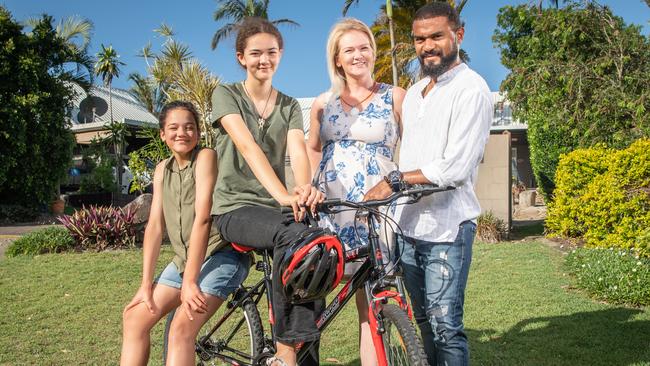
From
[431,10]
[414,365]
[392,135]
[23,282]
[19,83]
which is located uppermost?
[19,83]

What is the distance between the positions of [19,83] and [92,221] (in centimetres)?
794

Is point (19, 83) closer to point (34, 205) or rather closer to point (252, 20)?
point (34, 205)

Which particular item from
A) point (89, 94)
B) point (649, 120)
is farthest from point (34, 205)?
point (649, 120)

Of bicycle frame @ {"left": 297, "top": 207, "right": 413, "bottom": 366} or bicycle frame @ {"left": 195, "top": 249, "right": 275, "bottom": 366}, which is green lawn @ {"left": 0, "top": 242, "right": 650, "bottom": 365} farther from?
bicycle frame @ {"left": 297, "top": 207, "right": 413, "bottom": 366}

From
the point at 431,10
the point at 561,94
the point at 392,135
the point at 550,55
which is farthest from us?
the point at 550,55

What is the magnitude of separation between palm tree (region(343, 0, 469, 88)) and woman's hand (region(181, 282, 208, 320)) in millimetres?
20705

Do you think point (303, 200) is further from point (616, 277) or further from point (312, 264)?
point (616, 277)

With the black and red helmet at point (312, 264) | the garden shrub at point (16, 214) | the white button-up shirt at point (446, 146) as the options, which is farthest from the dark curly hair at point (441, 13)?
the garden shrub at point (16, 214)

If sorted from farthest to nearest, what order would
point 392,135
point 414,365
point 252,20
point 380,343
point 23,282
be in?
point 23,282, point 392,135, point 252,20, point 380,343, point 414,365

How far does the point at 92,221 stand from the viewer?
11047 millimetres

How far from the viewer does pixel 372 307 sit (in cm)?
272

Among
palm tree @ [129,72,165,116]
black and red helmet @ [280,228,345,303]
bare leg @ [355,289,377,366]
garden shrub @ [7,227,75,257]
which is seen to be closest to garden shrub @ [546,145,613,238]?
bare leg @ [355,289,377,366]

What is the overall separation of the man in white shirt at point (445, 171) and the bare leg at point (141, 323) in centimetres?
122

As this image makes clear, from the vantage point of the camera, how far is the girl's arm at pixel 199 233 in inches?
119
